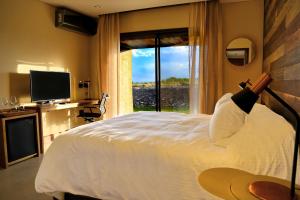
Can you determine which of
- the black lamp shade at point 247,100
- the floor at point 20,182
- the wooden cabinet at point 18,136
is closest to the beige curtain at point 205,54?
the wooden cabinet at point 18,136

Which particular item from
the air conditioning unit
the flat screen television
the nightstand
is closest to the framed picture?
the air conditioning unit

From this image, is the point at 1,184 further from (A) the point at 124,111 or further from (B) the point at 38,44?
(A) the point at 124,111

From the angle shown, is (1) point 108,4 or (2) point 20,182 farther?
(1) point 108,4

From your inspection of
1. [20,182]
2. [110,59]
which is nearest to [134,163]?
[20,182]

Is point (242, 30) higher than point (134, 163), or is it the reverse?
point (242, 30)

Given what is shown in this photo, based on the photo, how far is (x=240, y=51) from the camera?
4.16 m

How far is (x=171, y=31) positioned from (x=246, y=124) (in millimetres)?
3318

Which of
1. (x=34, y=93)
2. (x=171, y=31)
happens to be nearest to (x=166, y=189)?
(x=34, y=93)

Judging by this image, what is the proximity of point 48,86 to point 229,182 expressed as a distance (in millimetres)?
3687

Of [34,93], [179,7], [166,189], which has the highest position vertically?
[179,7]

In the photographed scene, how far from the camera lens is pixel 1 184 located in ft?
8.56

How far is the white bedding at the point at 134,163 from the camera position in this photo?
1508 mm

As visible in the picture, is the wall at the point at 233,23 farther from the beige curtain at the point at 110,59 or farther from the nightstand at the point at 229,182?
the nightstand at the point at 229,182

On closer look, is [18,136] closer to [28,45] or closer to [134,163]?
[28,45]
